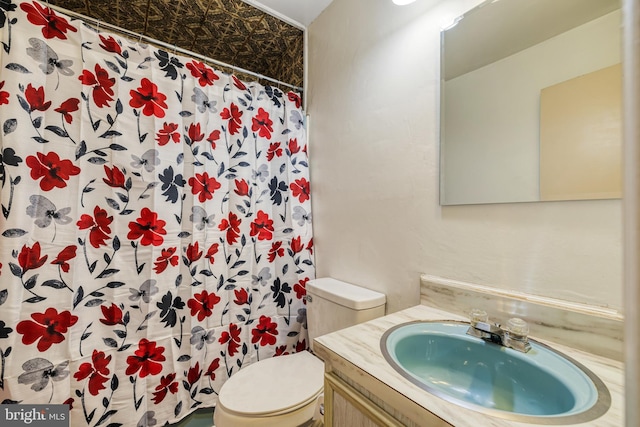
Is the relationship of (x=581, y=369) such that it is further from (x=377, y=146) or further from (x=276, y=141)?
(x=276, y=141)

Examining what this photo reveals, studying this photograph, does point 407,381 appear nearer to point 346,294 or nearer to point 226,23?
point 346,294

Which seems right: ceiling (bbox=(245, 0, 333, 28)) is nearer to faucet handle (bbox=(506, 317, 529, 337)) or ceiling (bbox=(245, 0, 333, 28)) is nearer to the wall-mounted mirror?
the wall-mounted mirror

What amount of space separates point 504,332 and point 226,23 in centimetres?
208

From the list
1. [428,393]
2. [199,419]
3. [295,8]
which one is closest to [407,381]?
[428,393]

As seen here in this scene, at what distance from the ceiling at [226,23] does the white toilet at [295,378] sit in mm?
1444

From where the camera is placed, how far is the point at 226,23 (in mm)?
1676

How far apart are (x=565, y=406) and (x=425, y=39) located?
47.6 inches

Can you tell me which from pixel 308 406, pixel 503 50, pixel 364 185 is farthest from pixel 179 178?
pixel 503 50

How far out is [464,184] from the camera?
0.95m

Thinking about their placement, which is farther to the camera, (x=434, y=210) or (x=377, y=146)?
(x=377, y=146)

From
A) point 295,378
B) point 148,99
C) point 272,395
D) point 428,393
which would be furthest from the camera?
point 148,99

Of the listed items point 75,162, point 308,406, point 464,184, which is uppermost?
point 75,162

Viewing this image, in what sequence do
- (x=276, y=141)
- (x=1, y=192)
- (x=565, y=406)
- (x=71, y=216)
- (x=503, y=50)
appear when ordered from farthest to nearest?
(x=276, y=141)
(x=71, y=216)
(x=1, y=192)
(x=503, y=50)
(x=565, y=406)

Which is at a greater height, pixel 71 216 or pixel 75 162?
pixel 75 162
